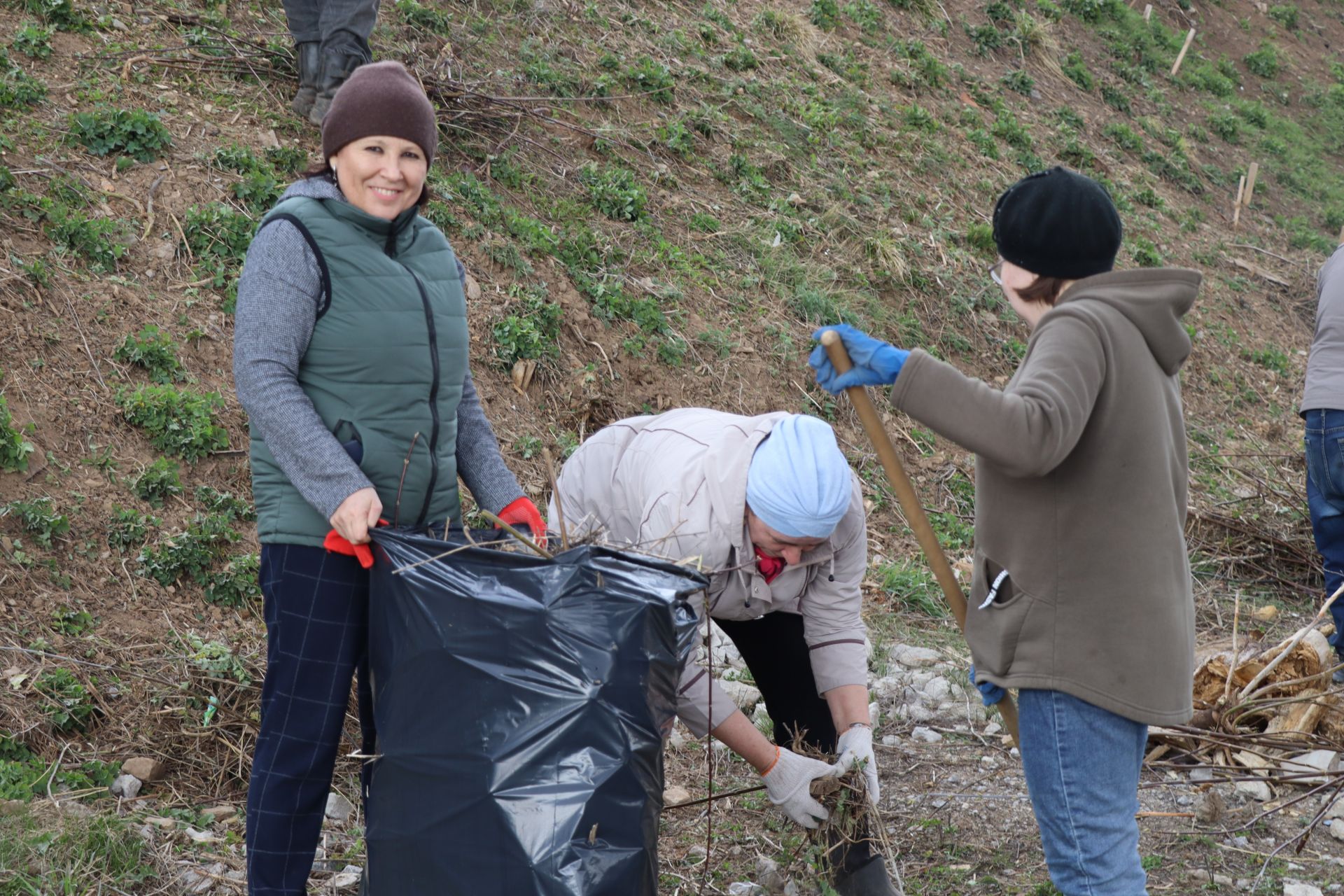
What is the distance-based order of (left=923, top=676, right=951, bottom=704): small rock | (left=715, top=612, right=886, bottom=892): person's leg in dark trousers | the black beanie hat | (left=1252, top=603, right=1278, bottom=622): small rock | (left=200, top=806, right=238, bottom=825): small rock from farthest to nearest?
(left=1252, top=603, right=1278, bottom=622): small rock < (left=923, top=676, right=951, bottom=704): small rock < (left=200, top=806, right=238, bottom=825): small rock < (left=715, top=612, right=886, bottom=892): person's leg in dark trousers < the black beanie hat

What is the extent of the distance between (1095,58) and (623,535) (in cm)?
1143

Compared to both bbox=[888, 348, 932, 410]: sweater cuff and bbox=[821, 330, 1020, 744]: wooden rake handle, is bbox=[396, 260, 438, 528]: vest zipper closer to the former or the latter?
bbox=[821, 330, 1020, 744]: wooden rake handle

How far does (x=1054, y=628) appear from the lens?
5.92 ft

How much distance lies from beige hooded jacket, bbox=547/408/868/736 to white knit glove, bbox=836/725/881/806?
0.11 meters

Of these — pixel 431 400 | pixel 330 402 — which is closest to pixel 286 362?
pixel 330 402

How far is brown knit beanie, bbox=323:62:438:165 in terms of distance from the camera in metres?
2.09

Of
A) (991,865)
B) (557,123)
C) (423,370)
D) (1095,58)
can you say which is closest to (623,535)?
(423,370)

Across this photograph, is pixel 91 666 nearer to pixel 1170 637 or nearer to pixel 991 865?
pixel 991 865

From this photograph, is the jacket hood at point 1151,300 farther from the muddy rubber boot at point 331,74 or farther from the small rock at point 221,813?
the muddy rubber boot at point 331,74

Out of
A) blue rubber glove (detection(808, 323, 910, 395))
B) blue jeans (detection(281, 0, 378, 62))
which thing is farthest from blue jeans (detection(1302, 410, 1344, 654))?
blue jeans (detection(281, 0, 378, 62))

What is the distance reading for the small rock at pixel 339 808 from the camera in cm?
293

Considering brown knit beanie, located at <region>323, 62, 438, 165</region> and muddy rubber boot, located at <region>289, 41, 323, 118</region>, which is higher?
muddy rubber boot, located at <region>289, 41, 323, 118</region>

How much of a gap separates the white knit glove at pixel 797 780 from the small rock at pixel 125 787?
1.61 m

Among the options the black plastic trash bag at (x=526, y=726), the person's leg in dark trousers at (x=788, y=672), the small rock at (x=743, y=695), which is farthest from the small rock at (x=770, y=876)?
the black plastic trash bag at (x=526, y=726)
